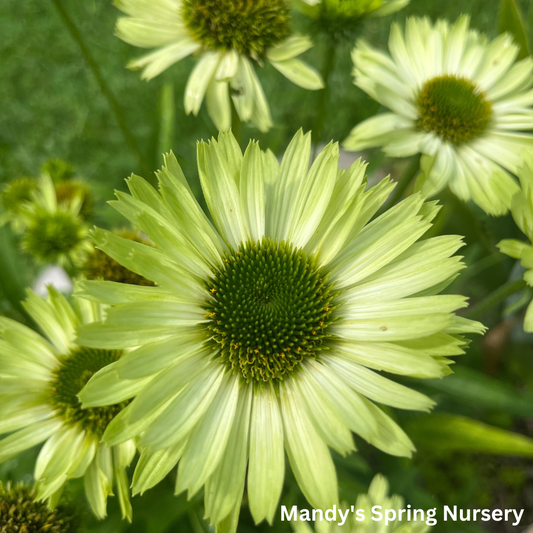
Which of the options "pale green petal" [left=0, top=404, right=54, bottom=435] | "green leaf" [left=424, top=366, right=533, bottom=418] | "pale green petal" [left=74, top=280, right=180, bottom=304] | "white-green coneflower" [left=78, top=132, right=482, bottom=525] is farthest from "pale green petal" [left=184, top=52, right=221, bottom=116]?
"green leaf" [left=424, top=366, right=533, bottom=418]

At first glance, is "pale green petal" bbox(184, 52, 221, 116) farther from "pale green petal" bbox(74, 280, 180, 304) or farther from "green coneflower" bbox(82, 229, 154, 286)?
"pale green petal" bbox(74, 280, 180, 304)

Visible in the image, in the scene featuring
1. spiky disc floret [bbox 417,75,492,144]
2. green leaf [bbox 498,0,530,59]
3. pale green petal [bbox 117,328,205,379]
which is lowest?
pale green petal [bbox 117,328,205,379]

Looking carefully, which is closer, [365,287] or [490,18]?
[365,287]

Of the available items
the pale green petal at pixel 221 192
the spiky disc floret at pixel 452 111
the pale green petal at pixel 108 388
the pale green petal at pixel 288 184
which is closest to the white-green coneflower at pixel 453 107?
the spiky disc floret at pixel 452 111

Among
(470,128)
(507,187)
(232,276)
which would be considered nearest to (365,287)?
(232,276)

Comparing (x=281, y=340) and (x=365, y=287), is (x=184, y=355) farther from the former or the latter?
(x=365, y=287)

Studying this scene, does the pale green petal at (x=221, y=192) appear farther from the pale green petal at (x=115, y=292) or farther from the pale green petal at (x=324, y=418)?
the pale green petal at (x=324, y=418)
